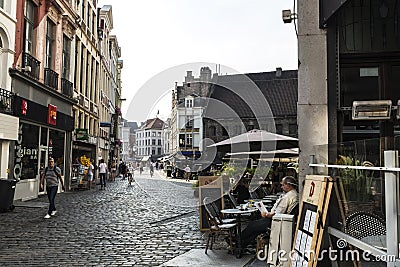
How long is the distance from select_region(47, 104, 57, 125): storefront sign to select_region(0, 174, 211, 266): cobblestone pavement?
5926mm

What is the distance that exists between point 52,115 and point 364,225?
58.8ft

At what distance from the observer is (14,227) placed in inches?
408

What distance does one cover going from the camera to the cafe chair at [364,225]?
4214 millimetres

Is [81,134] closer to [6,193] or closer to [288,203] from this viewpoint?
[6,193]

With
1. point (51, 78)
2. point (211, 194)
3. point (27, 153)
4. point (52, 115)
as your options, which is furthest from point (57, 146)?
point (211, 194)

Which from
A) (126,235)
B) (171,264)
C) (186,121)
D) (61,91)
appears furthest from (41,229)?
(186,121)

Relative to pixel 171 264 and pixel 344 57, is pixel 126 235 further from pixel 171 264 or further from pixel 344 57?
pixel 344 57

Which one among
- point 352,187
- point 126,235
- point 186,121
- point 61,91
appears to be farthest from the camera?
point 186,121

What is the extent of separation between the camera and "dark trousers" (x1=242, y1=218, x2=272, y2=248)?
748 centimetres

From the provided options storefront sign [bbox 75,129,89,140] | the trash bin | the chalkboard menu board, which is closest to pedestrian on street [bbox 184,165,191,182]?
storefront sign [bbox 75,129,89,140]

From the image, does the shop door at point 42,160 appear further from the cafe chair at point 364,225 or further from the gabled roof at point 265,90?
the gabled roof at point 265,90

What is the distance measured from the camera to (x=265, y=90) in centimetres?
5938

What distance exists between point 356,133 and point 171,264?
4.09 metres

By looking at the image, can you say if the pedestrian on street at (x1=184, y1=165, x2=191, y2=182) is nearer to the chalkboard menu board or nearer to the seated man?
the chalkboard menu board
